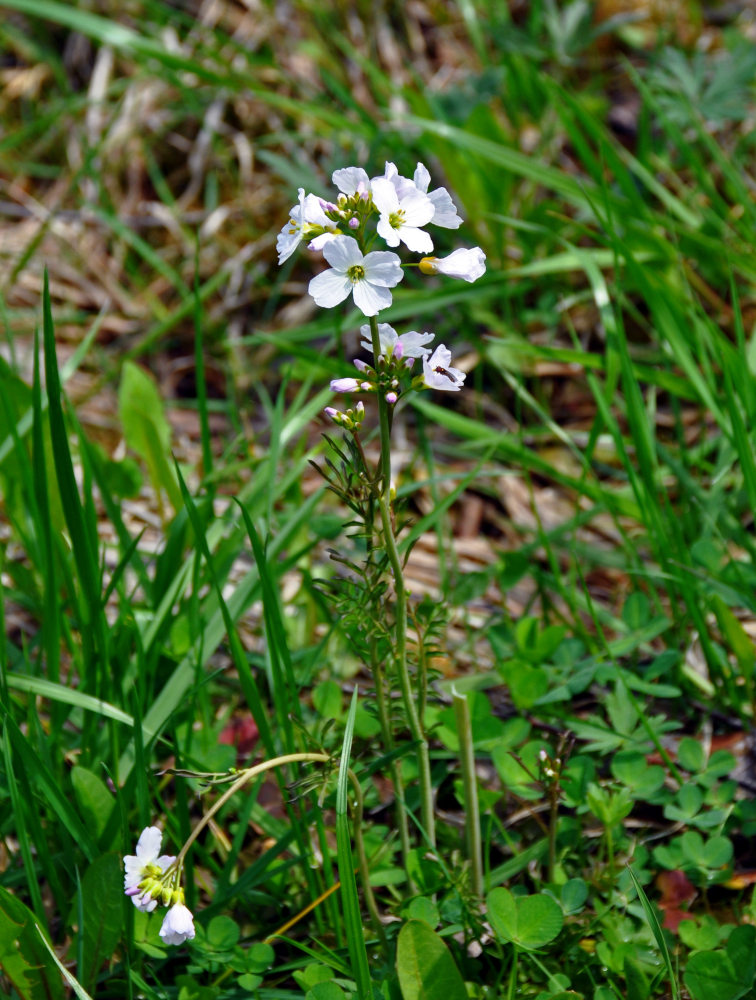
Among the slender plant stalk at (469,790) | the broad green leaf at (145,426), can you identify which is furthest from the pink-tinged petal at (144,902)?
the broad green leaf at (145,426)

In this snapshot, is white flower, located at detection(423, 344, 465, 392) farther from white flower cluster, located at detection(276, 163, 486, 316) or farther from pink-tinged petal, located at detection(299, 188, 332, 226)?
pink-tinged petal, located at detection(299, 188, 332, 226)

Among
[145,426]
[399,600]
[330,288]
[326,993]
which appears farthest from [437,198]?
[145,426]

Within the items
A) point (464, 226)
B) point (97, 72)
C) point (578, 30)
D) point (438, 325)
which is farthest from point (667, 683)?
point (97, 72)

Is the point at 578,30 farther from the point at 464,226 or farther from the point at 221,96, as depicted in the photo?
the point at 221,96

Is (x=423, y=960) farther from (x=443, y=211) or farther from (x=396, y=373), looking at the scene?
(x=443, y=211)

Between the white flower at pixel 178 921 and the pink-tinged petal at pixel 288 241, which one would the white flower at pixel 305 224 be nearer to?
the pink-tinged petal at pixel 288 241

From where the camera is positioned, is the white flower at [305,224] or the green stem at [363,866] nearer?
the white flower at [305,224]

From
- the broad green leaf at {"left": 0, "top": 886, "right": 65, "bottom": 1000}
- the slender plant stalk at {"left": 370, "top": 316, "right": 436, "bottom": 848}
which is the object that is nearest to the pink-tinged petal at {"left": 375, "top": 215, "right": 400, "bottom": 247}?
the slender plant stalk at {"left": 370, "top": 316, "right": 436, "bottom": 848}
